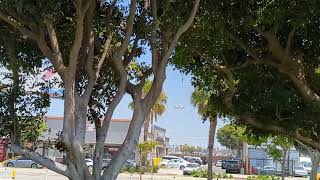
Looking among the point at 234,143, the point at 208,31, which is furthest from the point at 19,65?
the point at 234,143

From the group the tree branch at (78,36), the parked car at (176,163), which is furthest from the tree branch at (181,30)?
the parked car at (176,163)

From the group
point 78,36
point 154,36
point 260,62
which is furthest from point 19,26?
point 260,62

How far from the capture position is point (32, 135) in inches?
508

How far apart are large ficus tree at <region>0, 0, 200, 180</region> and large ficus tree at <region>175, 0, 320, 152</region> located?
1175mm

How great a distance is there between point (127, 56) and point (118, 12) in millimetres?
1030

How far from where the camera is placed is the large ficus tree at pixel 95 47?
411 inches

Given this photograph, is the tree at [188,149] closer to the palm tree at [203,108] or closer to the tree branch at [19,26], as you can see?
the palm tree at [203,108]

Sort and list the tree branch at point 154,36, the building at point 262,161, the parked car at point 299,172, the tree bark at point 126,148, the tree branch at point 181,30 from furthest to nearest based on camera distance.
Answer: the parked car at point 299,172, the building at point 262,161, the tree branch at point 154,36, the tree branch at point 181,30, the tree bark at point 126,148

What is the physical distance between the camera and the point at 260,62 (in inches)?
556

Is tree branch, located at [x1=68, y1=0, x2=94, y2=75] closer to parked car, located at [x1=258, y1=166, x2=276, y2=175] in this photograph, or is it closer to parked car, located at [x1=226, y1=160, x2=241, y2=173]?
parked car, located at [x1=258, y1=166, x2=276, y2=175]

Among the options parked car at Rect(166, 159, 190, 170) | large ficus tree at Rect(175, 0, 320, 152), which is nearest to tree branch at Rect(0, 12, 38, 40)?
large ficus tree at Rect(175, 0, 320, 152)

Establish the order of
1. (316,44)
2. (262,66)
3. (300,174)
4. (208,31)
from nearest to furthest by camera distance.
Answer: (208,31)
(316,44)
(262,66)
(300,174)

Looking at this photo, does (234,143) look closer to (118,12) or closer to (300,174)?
(300,174)

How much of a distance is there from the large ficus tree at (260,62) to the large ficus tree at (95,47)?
1.17 m
